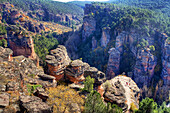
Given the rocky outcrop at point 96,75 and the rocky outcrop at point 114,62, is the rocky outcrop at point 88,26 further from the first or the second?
the rocky outcrop at point 96,75

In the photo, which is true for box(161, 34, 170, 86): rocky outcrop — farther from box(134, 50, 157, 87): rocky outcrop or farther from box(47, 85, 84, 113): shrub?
box(47, 85, 84, 113): shrub

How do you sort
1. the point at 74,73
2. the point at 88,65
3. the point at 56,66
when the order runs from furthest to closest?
the point at 88,65, the point at 74,73, the point at 56,66

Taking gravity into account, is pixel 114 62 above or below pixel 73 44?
below

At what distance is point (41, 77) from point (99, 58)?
56027 mm

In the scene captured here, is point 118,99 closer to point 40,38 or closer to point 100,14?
point 40,38

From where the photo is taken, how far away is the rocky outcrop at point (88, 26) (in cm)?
9019

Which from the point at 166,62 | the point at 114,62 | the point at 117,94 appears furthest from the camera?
the point at 114,62

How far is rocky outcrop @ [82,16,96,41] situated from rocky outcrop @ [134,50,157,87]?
39928 mm

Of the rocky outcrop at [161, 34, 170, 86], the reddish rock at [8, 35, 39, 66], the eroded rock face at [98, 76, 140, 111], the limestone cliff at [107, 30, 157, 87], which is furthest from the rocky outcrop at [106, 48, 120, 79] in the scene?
the reddish rock at [8, 35, 39, 66]

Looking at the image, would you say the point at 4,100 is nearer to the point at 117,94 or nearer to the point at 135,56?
the point at 117,94

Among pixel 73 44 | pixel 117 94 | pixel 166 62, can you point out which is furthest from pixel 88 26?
pixel 117 94

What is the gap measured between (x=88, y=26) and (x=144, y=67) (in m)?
45.8

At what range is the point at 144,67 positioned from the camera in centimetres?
6041

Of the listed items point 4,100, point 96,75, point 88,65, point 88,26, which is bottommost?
point 96,75
